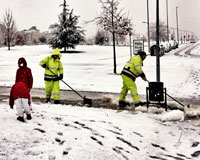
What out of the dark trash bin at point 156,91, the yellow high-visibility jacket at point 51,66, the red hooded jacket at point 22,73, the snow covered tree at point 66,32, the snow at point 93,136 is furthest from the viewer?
the snow covered tree at point 66,32

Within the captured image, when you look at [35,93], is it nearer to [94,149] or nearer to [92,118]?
[92,118]

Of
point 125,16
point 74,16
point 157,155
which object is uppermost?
point 74,16

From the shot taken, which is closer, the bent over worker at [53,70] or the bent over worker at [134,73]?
the bent over worker at [134,73]

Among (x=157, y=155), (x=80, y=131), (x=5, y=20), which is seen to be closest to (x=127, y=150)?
(x=157, y=155)

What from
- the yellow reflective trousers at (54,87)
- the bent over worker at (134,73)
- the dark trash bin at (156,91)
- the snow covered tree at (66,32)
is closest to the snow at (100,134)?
the dark trash bin at (156,91)

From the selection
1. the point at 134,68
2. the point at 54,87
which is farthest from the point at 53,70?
the point at 134,68

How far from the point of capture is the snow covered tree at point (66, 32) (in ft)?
125

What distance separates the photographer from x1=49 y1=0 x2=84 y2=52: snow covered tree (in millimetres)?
38031

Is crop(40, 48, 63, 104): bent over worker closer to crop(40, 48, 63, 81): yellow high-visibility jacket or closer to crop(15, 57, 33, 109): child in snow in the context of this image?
crop(40, 48, 63, 81): yellow high-visibility jacket

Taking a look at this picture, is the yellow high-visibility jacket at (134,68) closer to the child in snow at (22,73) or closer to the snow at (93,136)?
the snow at (93,136)

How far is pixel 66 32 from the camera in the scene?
3791 cm

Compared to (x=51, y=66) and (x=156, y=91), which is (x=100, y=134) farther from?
(x=51, y=66)

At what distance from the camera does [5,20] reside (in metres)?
47.8

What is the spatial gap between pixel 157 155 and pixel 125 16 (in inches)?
556
